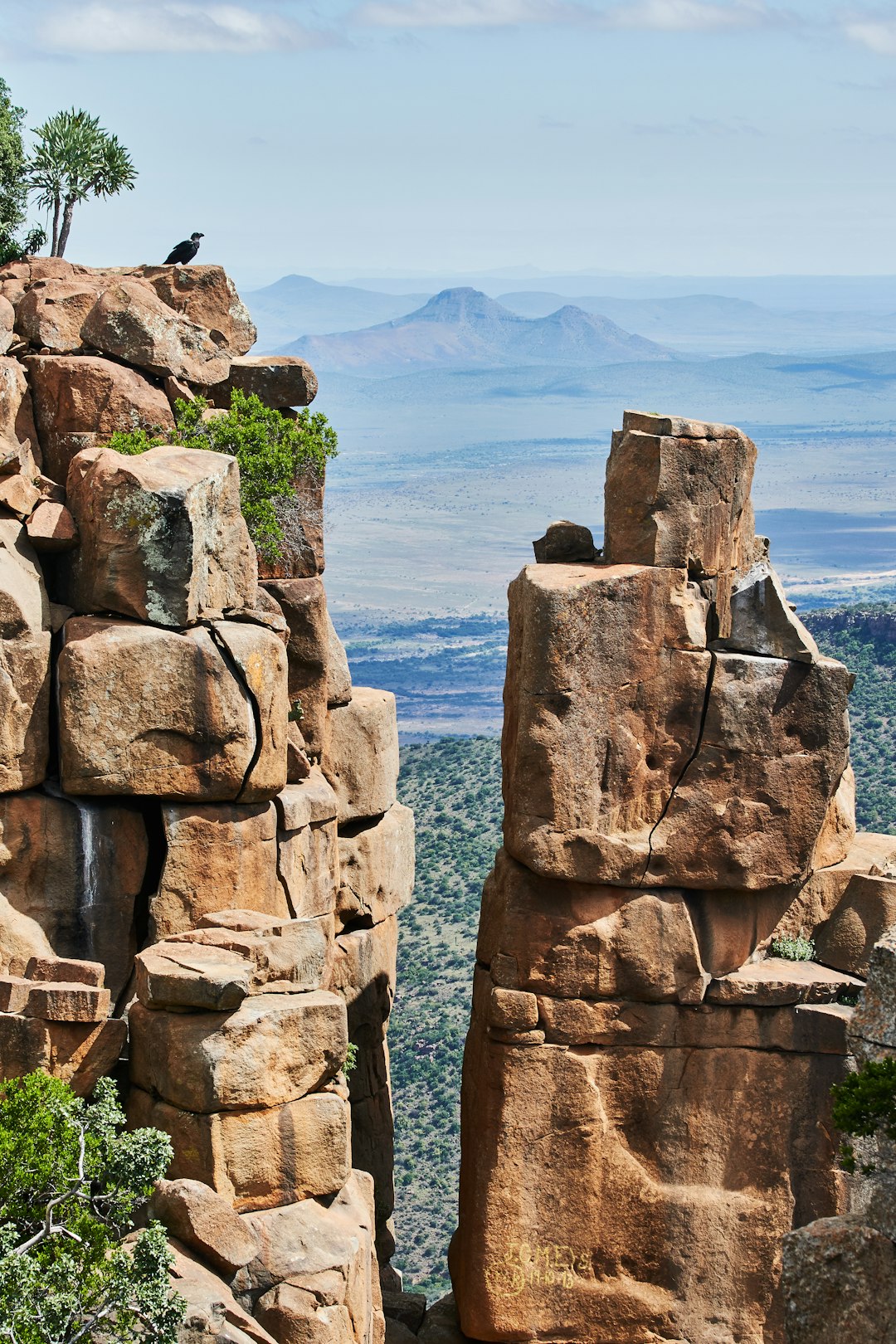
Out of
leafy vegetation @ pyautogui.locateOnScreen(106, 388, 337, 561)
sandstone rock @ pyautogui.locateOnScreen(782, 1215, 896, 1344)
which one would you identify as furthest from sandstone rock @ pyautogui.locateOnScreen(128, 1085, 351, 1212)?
leafy vegetation @ pyautogui.locateOnScreen(106, 388, 337, 561)

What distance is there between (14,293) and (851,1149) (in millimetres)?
23560

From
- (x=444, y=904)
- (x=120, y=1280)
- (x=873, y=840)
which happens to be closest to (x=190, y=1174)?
(x=120, y=1280)

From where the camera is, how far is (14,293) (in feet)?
121

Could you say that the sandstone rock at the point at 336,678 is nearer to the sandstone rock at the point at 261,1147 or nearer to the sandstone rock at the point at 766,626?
the sandstone rock at the point at 766,626

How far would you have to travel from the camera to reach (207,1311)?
24641 mm

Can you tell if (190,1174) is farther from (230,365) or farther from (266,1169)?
(230,365)

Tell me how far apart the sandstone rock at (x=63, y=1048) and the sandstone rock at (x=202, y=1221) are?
2.13 m

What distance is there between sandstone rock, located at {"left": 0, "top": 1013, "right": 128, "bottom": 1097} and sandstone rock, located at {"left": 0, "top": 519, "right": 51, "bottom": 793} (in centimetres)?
457

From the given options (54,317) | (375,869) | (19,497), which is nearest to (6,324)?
(54,317)

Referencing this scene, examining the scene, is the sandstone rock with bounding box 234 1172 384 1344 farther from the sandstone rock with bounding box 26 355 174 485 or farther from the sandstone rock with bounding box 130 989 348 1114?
the sandstone rock with bounding box 26 355 174 485

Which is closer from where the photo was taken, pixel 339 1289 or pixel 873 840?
pixel 339 1289

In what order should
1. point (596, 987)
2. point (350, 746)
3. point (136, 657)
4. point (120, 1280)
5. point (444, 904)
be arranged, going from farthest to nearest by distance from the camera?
1. point (444, 904)
2. point (350, 746)
3. point (596, 987)
4. point (136, 657)
5. point (120, 1280)

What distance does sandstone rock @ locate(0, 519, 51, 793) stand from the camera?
30.0 meters

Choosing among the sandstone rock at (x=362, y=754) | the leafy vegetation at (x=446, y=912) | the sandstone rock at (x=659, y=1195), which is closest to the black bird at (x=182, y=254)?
the sandstone rock at (x=362, y=754)
